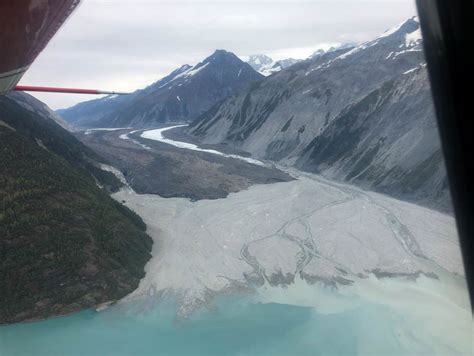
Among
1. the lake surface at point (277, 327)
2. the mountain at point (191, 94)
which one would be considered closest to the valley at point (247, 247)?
the lake surface at point (277, 327)

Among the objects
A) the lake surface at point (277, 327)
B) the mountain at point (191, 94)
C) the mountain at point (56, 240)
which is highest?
the mountain at point (191, 94)

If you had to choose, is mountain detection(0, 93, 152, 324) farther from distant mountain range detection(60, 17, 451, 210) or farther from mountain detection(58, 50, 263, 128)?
mountain detection(58, 50, 263, 128)

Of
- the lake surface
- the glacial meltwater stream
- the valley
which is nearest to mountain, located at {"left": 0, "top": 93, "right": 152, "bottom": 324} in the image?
the valley

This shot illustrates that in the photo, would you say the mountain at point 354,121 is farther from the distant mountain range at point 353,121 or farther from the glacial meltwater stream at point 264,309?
the glacial meltwater stream at point 264,309

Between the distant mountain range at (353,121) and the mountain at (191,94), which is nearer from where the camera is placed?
the distant mountain range at (353,121)

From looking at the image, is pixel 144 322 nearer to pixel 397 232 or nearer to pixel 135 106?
pixel 397 232

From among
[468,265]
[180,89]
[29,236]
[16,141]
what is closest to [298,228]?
[29,236]
